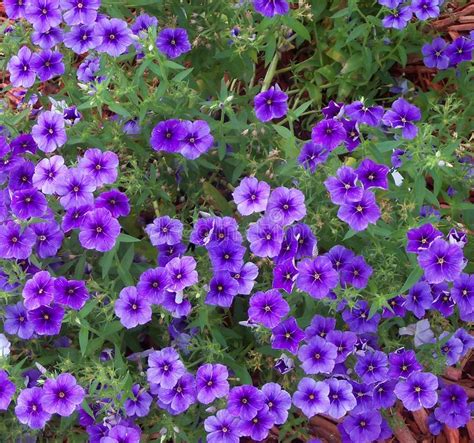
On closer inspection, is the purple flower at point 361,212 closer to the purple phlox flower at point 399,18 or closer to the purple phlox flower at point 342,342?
the purple phlox flower at point 342,342

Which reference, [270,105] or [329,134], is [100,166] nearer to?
[270,105]

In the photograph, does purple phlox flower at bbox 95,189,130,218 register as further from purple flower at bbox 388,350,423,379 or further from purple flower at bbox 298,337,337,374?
purple flower at bbox 388,350,423,379

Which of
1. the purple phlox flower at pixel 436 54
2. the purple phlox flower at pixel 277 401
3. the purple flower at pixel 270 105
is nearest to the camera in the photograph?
the purple phlox flower at pixel 277 401

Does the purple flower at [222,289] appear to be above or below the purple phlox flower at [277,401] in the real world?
above

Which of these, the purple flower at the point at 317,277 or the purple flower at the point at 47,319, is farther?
the purple flower at the point at 47,319

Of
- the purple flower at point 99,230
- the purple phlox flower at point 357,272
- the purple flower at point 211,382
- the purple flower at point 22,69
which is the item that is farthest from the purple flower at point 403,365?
the purple flower at point 22,69

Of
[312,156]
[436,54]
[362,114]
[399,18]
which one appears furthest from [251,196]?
[436,54]
